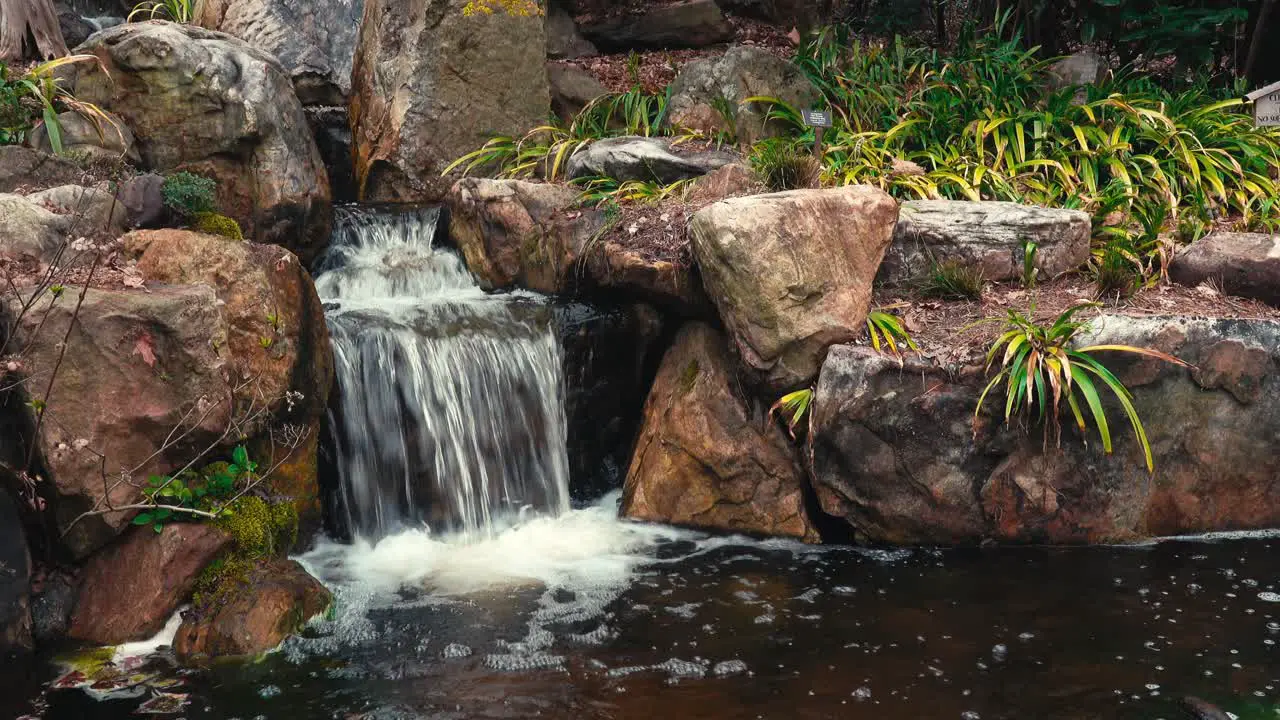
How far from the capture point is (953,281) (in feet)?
22.7

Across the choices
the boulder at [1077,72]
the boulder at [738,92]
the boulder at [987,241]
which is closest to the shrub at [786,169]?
the boulder at [987,241]

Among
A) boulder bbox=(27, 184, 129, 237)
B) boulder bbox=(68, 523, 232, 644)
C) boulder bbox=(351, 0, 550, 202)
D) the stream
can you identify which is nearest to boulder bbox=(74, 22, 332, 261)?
the stream

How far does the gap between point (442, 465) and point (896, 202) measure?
11.1 ft

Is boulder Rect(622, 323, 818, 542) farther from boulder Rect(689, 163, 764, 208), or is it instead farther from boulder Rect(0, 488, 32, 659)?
boulder Rect(0, 488, 32, 659)

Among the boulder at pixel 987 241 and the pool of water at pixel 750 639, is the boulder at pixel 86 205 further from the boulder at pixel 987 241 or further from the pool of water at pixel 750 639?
the boulder at pixel 987 241

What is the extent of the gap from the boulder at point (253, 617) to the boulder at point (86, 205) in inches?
89.2

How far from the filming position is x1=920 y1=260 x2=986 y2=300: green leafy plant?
6.87 m

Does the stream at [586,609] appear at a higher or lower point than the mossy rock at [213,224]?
lower

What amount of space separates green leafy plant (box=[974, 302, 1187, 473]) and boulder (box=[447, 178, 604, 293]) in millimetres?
2977

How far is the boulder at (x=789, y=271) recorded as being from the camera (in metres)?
6.31

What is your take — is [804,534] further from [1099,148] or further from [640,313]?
[1099,148]

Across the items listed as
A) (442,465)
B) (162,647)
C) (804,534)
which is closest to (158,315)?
(162,647)

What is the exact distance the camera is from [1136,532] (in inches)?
247

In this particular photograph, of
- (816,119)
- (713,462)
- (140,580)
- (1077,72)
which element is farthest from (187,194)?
(1077,72)
